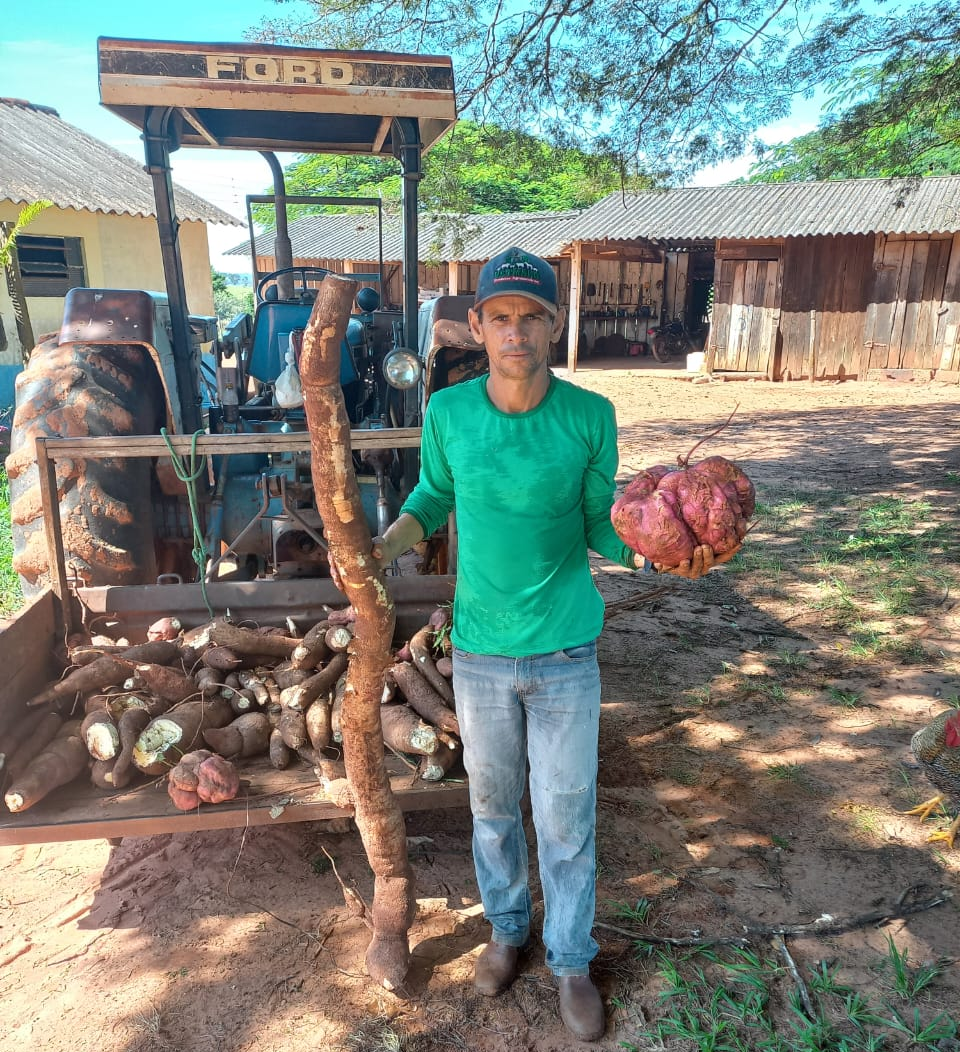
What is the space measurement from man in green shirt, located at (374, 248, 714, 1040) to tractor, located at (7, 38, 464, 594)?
776mm

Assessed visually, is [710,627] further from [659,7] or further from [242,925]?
[659,7]

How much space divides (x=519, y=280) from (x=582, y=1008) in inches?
73.3

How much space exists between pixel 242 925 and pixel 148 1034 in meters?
0.43

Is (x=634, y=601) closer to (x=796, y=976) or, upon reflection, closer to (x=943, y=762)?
(x=943, y=762)

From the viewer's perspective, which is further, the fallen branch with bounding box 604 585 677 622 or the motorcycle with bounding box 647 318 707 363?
the motorcycle with bounding box 647 318 707 363

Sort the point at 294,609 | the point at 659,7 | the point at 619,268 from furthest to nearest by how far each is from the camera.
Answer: the point at 619,268 < the point at 659,7 < the point at 294,609

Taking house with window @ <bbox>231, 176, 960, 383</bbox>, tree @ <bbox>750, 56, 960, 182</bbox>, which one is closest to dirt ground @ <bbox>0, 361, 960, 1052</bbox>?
tree @ <bbox>750, 56, 960, 182</bbox>

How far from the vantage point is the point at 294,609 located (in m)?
3.11

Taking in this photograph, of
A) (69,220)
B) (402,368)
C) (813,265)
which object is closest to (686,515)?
(402,368)

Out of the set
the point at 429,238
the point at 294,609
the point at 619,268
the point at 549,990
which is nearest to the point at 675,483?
the point at 549,990

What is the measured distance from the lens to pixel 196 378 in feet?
13.2

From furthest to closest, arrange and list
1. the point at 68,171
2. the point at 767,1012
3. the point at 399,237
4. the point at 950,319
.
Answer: the point at 399,237
the point at 950,319
the point at 68,171
the point at 767,1012

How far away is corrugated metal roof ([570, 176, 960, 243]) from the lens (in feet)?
52.3

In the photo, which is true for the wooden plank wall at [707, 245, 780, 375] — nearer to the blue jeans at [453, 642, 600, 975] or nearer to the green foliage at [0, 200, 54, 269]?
the green foliage at [0, 200, 54, 269]
